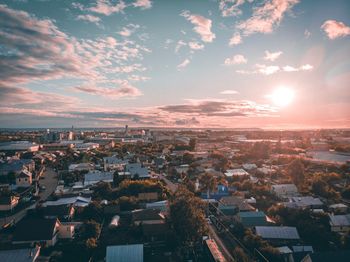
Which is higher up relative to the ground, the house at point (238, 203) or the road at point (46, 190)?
the house at point (238, 203)

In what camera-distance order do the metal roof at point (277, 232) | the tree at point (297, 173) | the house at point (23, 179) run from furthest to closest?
the house at point (23, 179) < the tree at point (297, 173) < the metal roof at point (277, 232)

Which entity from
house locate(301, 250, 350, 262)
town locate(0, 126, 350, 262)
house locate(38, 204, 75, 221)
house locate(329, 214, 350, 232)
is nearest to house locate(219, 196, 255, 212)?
town locate(0, 126, 350, 262)

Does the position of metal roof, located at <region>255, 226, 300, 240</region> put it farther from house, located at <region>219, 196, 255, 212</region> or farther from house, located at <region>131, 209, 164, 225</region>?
house, located at <region>131, 209, 164, 225</region>

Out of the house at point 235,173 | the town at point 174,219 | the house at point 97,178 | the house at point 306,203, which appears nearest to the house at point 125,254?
the town at point 174,219

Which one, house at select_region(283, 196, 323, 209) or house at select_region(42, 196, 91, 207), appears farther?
house at select_region(42, 196, 91, 207)

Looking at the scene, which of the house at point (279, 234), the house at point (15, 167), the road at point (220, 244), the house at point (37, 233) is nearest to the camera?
the road at point (220, 244)

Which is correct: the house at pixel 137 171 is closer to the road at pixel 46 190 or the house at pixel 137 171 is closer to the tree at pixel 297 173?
the road at pixel 46 190
